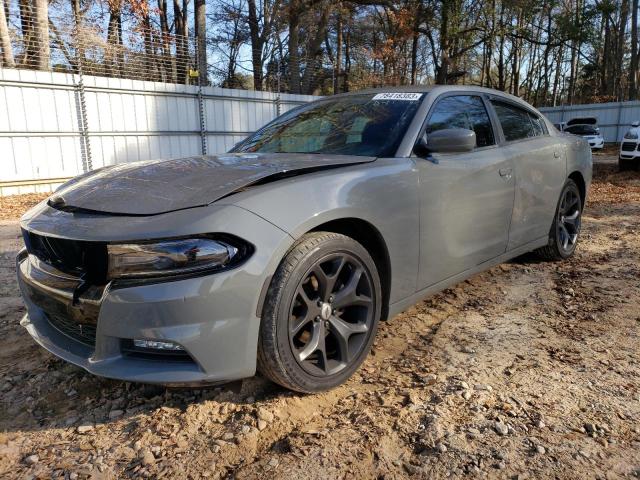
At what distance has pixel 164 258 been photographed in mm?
1901

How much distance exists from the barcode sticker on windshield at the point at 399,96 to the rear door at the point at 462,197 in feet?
0.45

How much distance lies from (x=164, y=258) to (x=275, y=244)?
0.44 meters

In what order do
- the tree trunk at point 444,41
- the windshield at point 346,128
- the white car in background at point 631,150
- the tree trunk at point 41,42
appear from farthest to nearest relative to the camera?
the tree trunk at point 444,41
the white car in background at point 631,150
the tree trunk at point 41,42
the windshield at point 346,128

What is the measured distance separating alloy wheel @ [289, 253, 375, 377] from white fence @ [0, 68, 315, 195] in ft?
31.6

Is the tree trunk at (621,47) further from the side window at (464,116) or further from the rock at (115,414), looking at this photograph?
the rock at (115,414)

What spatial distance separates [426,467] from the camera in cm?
183

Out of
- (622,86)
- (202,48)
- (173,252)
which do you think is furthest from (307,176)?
(622,86)

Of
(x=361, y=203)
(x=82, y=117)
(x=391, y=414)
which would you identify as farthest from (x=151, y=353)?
(x=82, y=117)

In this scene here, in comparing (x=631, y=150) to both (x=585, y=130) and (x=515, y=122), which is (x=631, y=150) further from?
(x=585, y=130)

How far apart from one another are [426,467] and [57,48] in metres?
12.4

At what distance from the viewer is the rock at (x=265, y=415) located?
7.06ft

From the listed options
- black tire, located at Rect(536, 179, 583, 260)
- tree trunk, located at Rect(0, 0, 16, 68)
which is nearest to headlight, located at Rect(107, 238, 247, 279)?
black tire, located at Rect(536, 179, 583, 260)

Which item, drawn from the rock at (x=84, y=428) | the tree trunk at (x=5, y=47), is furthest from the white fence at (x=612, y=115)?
the rock at (x=84, y=428)

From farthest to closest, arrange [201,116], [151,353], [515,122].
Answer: [201,116]
[515,122]
[151,353]
